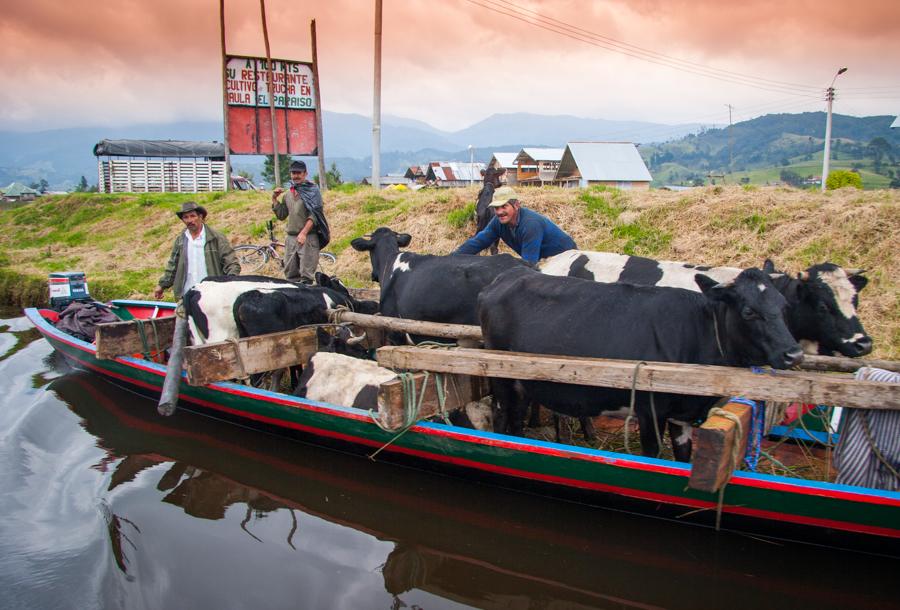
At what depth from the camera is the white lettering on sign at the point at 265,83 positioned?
20.6m

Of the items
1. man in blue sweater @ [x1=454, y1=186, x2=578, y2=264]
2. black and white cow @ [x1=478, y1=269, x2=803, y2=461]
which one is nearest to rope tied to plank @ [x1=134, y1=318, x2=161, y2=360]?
man in blue sweater @ [x1=454, y1=186, x2=578, y2=264]

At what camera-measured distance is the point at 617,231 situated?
1202cm

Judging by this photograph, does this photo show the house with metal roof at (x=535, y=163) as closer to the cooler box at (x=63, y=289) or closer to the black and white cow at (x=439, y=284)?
the cooler box at (x=63, y=289)

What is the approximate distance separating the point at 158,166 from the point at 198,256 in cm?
3569

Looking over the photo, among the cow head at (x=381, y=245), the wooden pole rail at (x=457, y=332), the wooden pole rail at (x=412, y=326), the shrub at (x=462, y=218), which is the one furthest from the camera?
the shrub at (x=462, y=218)

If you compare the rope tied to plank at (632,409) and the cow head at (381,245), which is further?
the cow head at (381,245)

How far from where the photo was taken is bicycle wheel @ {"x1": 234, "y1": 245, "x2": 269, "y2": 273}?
589 inches

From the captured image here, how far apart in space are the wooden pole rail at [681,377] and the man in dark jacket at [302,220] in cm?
436

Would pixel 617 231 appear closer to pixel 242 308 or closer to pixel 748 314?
pixel 242 308

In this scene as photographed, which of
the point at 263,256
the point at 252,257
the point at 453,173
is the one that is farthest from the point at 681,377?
the point at 453,173

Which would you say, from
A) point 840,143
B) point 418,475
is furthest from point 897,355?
point 840,143

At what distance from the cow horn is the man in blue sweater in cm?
149

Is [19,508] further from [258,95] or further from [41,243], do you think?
[41,243]

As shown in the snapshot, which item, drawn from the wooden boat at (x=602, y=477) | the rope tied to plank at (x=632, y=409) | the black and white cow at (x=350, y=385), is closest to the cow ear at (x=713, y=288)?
the rope tied to plank at (x=632, y=409)
